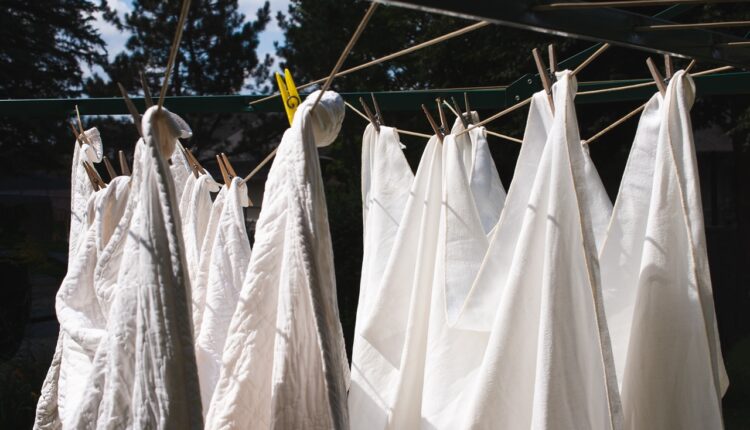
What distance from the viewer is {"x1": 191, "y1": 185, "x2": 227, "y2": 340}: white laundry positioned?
6.24ft

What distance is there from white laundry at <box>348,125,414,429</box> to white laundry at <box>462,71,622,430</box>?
1.30 feet

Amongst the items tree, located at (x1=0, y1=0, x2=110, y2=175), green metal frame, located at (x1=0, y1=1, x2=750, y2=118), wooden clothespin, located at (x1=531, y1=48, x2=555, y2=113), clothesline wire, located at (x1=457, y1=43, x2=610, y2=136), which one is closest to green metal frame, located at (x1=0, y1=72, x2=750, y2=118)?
green metal frame, located at (x1=0, y1=1, x2=750, y2=118)

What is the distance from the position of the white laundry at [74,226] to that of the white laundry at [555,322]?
40.1 inches

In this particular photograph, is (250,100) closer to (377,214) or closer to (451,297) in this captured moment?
(377,214)

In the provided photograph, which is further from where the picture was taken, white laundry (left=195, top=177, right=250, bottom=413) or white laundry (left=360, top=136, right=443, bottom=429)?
white laundry (left=360, top=136, right=443, bottom=429)

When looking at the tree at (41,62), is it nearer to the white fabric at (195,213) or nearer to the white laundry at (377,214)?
the white fabric at (195,213)

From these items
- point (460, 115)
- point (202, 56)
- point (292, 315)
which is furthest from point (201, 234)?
point (202, 56)

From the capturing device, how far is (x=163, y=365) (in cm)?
116

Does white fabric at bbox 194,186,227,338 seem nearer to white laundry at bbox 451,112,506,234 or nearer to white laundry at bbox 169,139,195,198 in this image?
white laundry at bbox 169,139,195,198

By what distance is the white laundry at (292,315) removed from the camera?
1265 mm

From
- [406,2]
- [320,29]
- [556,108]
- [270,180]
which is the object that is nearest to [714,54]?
[556,108]

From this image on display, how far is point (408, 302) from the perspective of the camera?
193 centimetres

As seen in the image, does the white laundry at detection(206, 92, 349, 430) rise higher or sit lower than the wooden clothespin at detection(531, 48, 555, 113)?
lower

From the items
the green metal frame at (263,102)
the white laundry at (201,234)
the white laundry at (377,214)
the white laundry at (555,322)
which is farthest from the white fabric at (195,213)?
the white laundry at (555,322)
